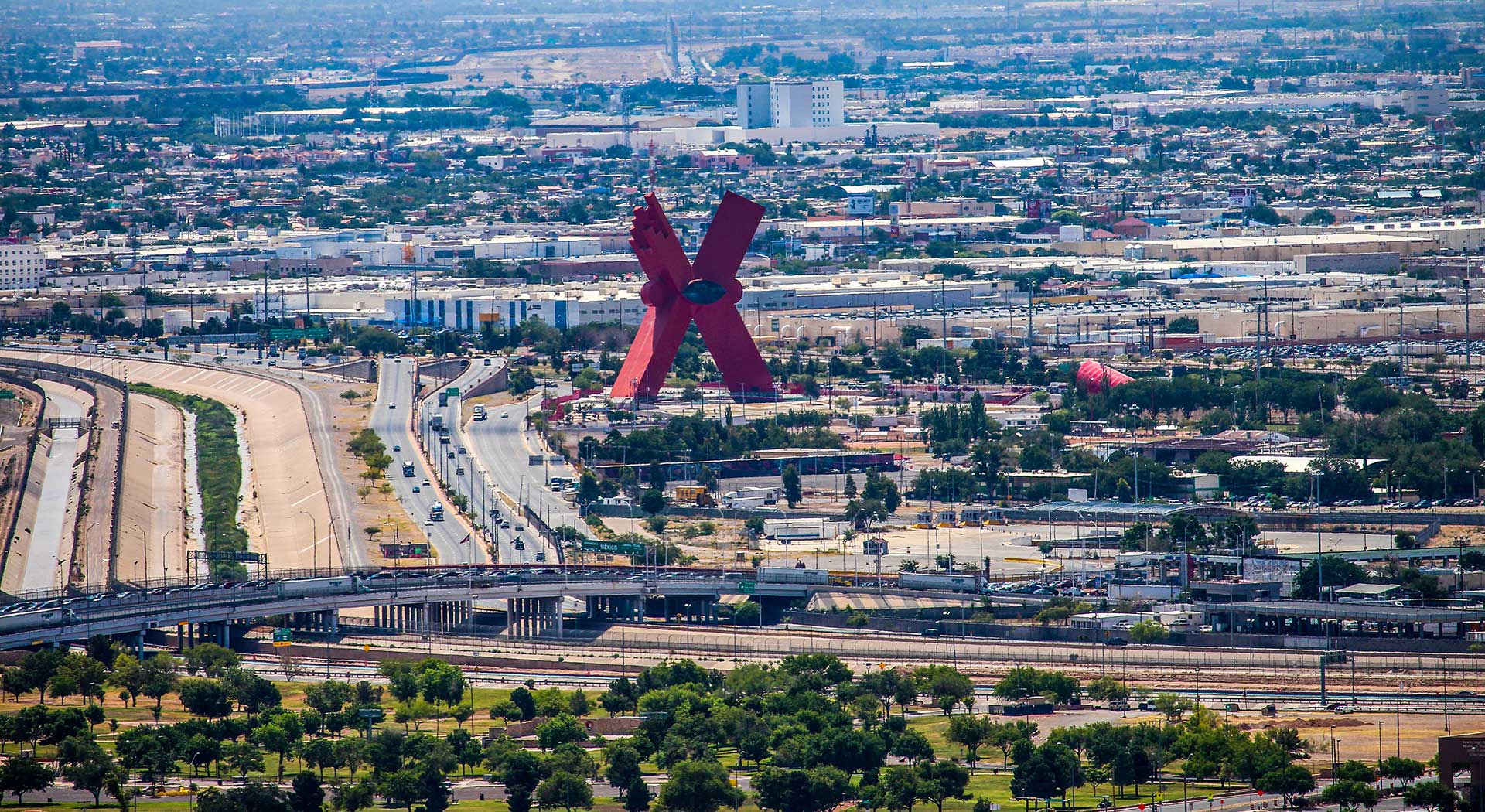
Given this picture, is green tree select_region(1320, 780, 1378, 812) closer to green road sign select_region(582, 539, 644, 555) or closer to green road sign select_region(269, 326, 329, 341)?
green road sign select_region(582, 539, 644, 555)

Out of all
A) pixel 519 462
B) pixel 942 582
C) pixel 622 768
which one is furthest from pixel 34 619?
pixel 519 462

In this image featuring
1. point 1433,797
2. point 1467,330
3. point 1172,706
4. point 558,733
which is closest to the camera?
point 1433,797

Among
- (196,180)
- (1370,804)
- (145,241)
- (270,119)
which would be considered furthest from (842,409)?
(270,119)

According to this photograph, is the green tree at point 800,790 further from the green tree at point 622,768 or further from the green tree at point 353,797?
the green tree at point 353,797

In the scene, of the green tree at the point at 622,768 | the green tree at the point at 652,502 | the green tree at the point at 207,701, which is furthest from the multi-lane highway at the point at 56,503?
the green tree at the point at 622,768

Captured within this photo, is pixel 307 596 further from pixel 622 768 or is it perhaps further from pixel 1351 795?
pixel 1351 795

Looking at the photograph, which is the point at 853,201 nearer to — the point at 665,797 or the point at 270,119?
the point at 270,119
